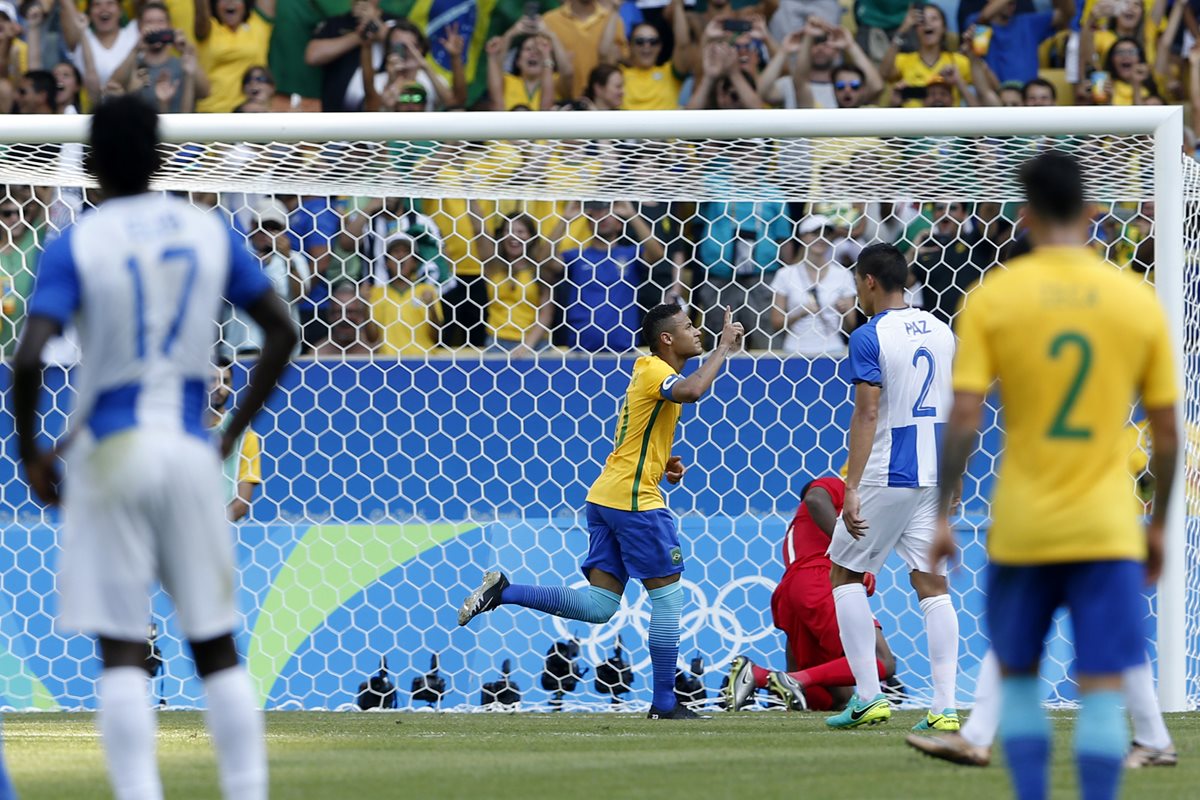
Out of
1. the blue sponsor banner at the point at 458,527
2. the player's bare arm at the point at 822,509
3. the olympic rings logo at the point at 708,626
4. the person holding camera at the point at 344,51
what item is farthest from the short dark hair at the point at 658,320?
the person holding camera at the point at 344,51

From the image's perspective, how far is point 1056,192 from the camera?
13.2ft

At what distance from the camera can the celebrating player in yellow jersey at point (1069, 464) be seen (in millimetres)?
3889

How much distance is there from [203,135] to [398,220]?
2232mm

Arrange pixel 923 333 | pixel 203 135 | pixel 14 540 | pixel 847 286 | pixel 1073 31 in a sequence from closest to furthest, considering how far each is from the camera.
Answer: pixel 923 333, pixel 203 135, pixel 14 540, pixel 847 286, pixel 1073 31

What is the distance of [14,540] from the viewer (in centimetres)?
915

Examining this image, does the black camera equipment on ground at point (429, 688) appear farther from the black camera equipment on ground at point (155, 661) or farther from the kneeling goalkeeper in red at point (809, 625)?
the kneeling goalkeeper in red at point (809, 625)

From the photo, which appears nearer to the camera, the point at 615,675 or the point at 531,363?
the point at 615,675

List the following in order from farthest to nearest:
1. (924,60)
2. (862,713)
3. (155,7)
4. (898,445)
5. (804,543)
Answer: (924,60) < (155,7) < (804,543) < (862,713) < (898,445)

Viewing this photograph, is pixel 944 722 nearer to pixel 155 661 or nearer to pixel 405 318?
pixel 155 661

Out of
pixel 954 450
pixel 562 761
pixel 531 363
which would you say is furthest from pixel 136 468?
pixel 531 363

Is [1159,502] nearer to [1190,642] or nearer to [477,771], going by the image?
[477,771]

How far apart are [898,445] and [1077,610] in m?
3.22

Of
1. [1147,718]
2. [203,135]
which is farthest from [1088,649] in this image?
[203,135]

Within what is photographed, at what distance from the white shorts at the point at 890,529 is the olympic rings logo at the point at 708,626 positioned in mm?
1937
